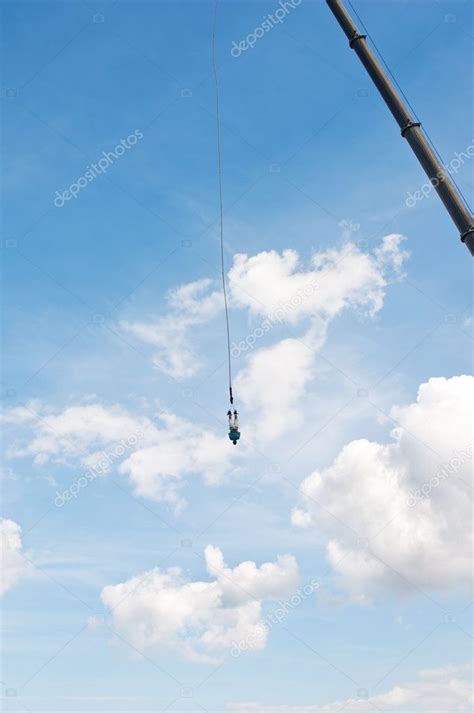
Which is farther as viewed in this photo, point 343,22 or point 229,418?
point 343,22

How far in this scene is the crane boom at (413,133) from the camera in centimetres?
2533

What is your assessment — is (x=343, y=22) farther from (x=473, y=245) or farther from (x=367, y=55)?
(x=473, y=245)

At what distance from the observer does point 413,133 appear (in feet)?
94.0

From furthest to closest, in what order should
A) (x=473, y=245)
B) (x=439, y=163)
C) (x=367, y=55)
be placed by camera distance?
(x=367, y=55), (x=439, y=163), (x=473, y=245)

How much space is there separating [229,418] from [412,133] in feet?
52.6

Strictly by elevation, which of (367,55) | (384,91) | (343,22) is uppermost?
(343,22)

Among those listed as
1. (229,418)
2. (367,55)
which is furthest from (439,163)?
(229,418)

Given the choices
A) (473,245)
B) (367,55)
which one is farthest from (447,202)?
(367,55)

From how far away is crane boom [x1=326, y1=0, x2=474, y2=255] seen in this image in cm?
2533

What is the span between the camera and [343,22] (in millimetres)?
33000

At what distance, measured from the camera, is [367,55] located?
31891mm

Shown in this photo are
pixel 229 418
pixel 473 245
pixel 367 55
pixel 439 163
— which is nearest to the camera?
pixel 473 245

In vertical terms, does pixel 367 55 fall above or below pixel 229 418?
above

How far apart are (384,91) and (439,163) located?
18.9ft
